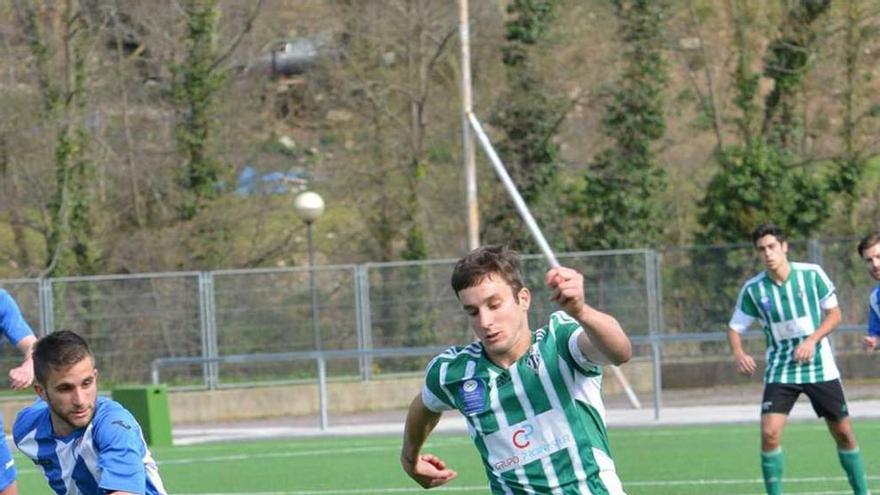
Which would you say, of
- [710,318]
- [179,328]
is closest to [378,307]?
[179,328]

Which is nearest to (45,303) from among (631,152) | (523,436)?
(631,152)

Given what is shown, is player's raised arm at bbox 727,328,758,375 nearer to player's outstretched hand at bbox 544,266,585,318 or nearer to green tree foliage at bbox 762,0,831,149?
player's outstretched hand at bbox 544,266,585,318

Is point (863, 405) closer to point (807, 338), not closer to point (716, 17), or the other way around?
point (807, 338)

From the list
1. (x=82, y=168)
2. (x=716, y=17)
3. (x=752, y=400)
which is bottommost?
(x=752, y=400)

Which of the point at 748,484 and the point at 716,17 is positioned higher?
the point at 716,17

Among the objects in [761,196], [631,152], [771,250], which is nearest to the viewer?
[771,250]

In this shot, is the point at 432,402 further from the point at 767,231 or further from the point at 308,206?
the point at 308,206

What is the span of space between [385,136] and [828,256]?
9461 mm

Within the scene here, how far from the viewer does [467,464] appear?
15.4 meters

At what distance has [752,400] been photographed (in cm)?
2381

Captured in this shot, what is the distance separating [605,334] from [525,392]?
57 centimetres

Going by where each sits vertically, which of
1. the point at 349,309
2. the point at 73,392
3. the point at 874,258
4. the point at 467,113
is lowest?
the point at 349,309

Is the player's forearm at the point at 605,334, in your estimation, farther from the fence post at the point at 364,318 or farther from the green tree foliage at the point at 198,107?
the green tree foliage at the point at 198,107

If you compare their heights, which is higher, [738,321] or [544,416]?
[544,416]
